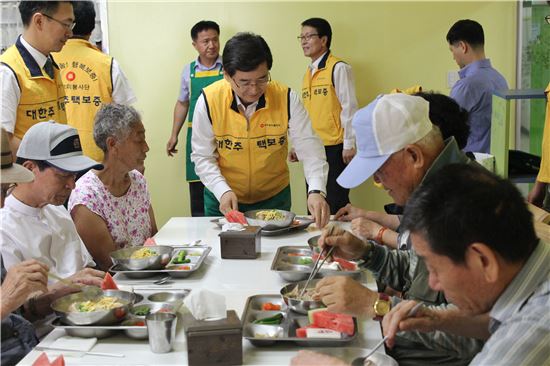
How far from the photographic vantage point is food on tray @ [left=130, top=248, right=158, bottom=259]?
2.43 meters

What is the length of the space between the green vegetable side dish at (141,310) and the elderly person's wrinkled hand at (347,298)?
0.52 metres

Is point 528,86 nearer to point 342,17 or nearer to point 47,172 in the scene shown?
point 342,17

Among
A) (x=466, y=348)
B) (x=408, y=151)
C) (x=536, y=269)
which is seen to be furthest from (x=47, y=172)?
(x=536, y=269)

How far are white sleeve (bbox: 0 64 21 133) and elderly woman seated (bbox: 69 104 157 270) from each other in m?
0.56

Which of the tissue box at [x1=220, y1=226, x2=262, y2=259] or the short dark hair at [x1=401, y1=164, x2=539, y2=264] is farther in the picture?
the tissue box at [x1=220, y1=226, x2=262, y2=259]

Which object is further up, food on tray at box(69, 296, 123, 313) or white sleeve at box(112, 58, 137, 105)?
white sleeve at box(112, 58, 137, 105)

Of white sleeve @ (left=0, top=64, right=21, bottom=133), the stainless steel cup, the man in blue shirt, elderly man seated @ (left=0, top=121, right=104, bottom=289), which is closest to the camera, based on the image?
the stainless steel cup

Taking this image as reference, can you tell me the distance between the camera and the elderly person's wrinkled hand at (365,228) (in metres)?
2.81

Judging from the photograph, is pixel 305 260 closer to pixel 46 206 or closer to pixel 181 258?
pixel 181 258

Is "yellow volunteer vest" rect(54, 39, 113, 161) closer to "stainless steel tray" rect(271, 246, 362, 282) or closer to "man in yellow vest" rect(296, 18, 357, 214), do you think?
"man in yellow vest" rect(296, 18, 357, 214)

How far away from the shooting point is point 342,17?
5355mm

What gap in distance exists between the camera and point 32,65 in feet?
10.6

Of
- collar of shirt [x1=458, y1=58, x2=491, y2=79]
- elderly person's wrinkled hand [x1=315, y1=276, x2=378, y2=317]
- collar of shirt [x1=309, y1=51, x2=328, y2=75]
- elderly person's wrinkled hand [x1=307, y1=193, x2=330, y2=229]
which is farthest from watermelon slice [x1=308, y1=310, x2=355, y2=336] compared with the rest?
collar of shirt [x1=309, y1=51, x2=328, y2=75]

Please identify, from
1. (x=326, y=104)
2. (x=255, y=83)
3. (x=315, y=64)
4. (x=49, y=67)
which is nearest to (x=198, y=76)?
(x=315, y=64)
